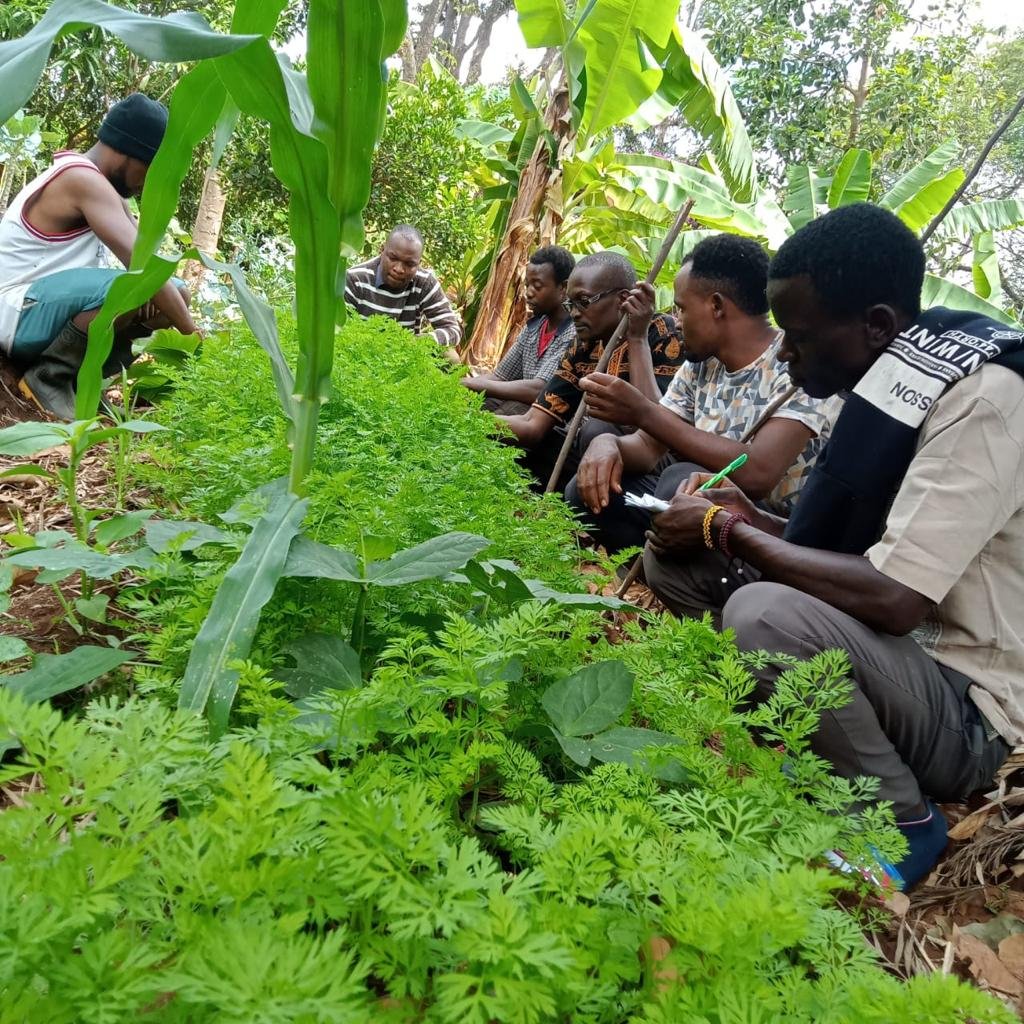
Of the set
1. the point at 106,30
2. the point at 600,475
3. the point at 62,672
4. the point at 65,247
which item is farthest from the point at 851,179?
the point at 62,672

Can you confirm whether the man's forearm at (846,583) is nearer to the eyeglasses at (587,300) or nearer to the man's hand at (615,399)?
the man's hand at (615,399)

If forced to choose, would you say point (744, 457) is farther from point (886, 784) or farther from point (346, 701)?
A: point (346, 701)

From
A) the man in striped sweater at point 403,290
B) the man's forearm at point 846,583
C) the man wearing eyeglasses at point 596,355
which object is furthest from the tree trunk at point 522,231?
the man's forearm at point 846,583

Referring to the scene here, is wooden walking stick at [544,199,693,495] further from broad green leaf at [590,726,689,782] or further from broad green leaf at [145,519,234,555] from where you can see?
broad green leaf at [590,726,689,782]

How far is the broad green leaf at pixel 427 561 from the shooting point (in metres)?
1.25

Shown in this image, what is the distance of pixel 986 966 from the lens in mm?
1489

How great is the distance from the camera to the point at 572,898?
0.72 meters

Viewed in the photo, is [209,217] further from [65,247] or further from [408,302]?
[65,247]

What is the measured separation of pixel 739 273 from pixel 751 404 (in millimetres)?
520

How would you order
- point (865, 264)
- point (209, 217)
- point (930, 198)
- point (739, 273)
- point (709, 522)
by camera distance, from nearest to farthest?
point (865, 264) < point (709, 522) < point (739, 273) < point (930, 198) < point (209, 217)

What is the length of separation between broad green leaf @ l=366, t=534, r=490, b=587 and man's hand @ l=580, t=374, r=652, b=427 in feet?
6.05

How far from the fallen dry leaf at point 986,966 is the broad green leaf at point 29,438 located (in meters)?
2.11

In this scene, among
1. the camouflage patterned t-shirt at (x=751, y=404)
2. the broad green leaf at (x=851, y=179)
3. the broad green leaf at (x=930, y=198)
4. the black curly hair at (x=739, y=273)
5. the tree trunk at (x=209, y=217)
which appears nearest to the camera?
the camouflage patterned t-shirt at (x=751, y=404)

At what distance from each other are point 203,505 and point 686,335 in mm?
2150
